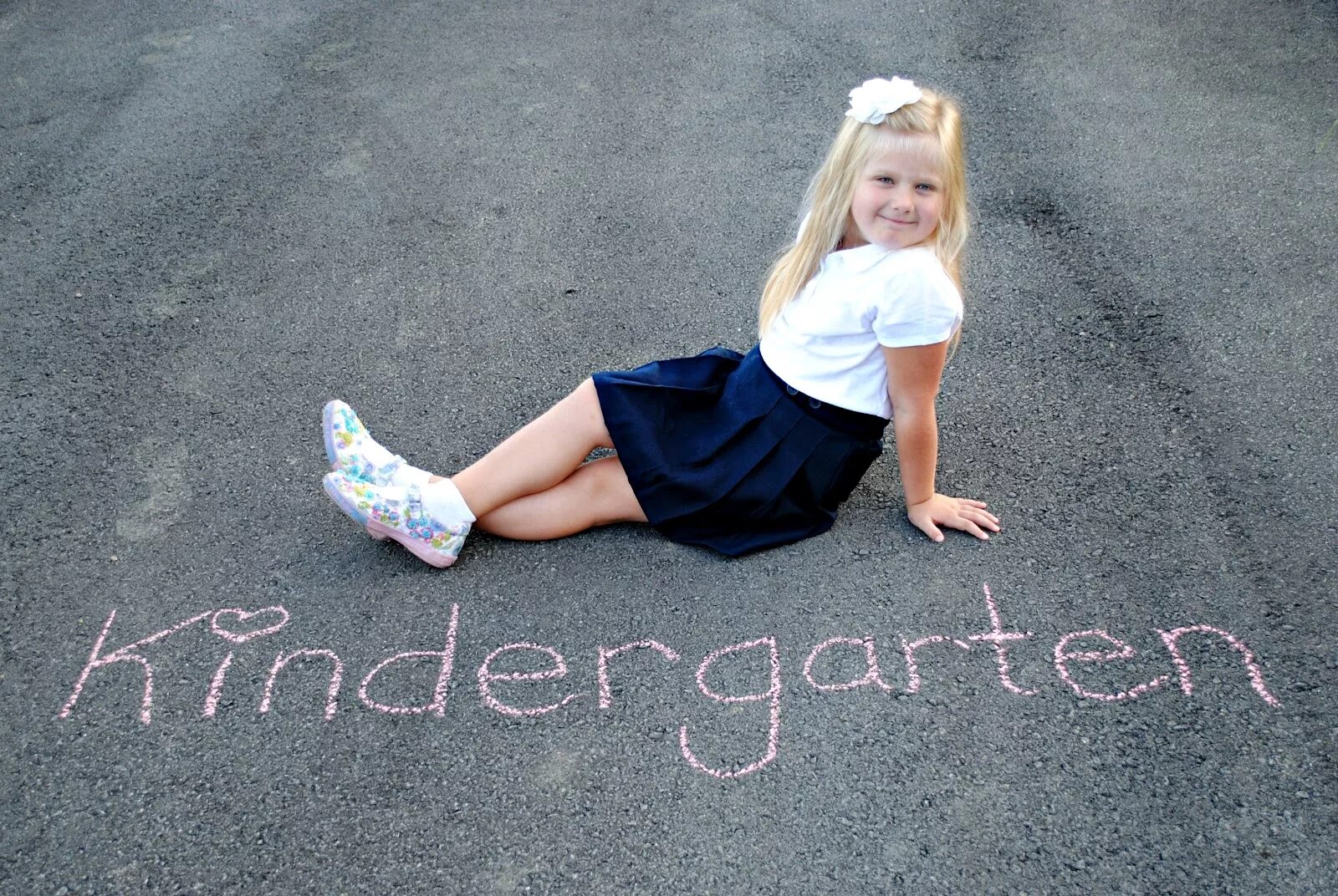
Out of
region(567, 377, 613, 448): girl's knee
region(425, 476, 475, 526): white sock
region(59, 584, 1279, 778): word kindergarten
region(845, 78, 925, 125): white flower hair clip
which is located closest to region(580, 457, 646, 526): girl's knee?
region(567, 377, 613, 448): girl's knee

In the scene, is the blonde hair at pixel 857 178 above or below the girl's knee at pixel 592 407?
above

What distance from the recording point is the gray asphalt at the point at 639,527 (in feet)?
6.93

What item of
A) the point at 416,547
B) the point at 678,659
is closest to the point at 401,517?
the point at 416,547

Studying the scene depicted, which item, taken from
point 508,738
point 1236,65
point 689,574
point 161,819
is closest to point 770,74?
point 1236,65

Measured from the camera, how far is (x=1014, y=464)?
3.03 m

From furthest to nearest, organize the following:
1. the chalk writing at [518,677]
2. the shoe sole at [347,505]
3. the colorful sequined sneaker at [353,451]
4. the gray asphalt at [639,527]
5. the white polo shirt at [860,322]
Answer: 1. the colorful sequined sneaker at [353,451]
2. the shoe sole at [347,505]
3. the white polo shirt at [860,322]
4. the chalk writing at [518,677]
5. the gray asphalt at [639,527]

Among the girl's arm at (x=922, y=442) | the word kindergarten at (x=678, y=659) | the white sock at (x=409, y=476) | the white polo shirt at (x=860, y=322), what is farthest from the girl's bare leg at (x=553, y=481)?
the girl's arm at (x=922, y=442)

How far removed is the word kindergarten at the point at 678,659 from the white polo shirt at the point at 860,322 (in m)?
0.59

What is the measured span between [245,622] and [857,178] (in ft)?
5.68

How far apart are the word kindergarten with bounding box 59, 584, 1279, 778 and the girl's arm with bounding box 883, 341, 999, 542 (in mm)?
305

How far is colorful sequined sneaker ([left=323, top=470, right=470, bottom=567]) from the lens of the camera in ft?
8.61

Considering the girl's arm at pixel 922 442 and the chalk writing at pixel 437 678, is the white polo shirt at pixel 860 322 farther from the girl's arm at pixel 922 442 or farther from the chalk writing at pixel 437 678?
the chalk writing at pixel 437 678

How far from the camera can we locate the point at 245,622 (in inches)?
101

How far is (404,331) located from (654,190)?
1319mm
